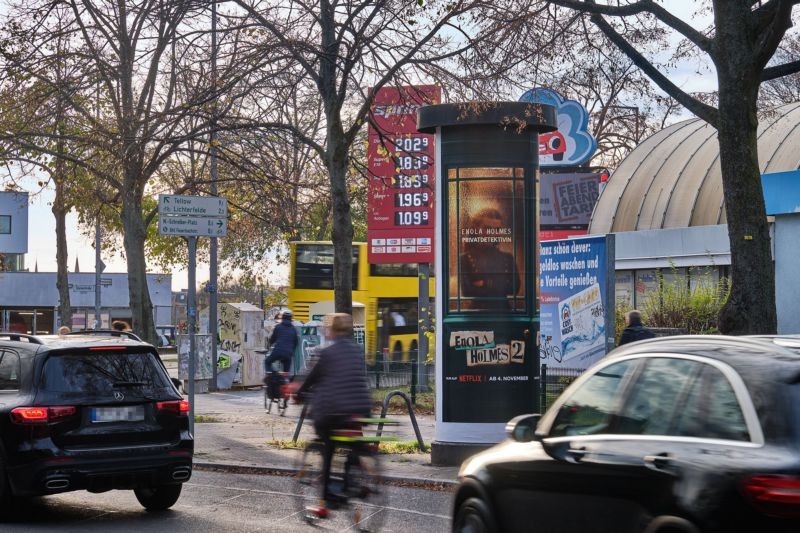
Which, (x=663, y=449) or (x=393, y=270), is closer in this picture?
(x=663, y=449)

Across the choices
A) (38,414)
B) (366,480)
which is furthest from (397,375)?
(366,480)

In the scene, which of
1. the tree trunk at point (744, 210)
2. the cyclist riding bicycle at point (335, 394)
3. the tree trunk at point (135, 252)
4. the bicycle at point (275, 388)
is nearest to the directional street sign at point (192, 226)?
the cyclist riding bicycle at point (335, 394)

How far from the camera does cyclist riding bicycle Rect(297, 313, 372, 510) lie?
9.37 meters

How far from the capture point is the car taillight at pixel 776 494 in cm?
458

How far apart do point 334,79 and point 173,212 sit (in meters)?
2.94

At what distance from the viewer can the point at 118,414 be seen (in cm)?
1009

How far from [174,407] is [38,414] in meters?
1.21

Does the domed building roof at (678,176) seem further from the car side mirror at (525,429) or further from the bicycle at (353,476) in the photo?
the car side mirror at (525,429)

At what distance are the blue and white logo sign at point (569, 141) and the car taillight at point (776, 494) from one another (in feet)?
100

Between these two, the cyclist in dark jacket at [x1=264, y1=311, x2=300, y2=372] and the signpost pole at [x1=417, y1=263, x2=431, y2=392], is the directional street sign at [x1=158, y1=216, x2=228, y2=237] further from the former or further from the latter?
the signpost pole at [x1=417, y1=263, x2=431, y2=392]

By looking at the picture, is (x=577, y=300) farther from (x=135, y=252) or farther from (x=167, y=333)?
(x=167, y=333)

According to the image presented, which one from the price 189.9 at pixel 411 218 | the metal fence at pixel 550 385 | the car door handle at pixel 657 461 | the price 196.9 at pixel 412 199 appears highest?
the price 196.9 at pixel 412 199

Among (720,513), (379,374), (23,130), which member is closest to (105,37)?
(23,130)

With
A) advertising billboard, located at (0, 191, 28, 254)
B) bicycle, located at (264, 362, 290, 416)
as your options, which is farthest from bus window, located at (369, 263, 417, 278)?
advertising billboard, located at (0, 191, 28, 254)
